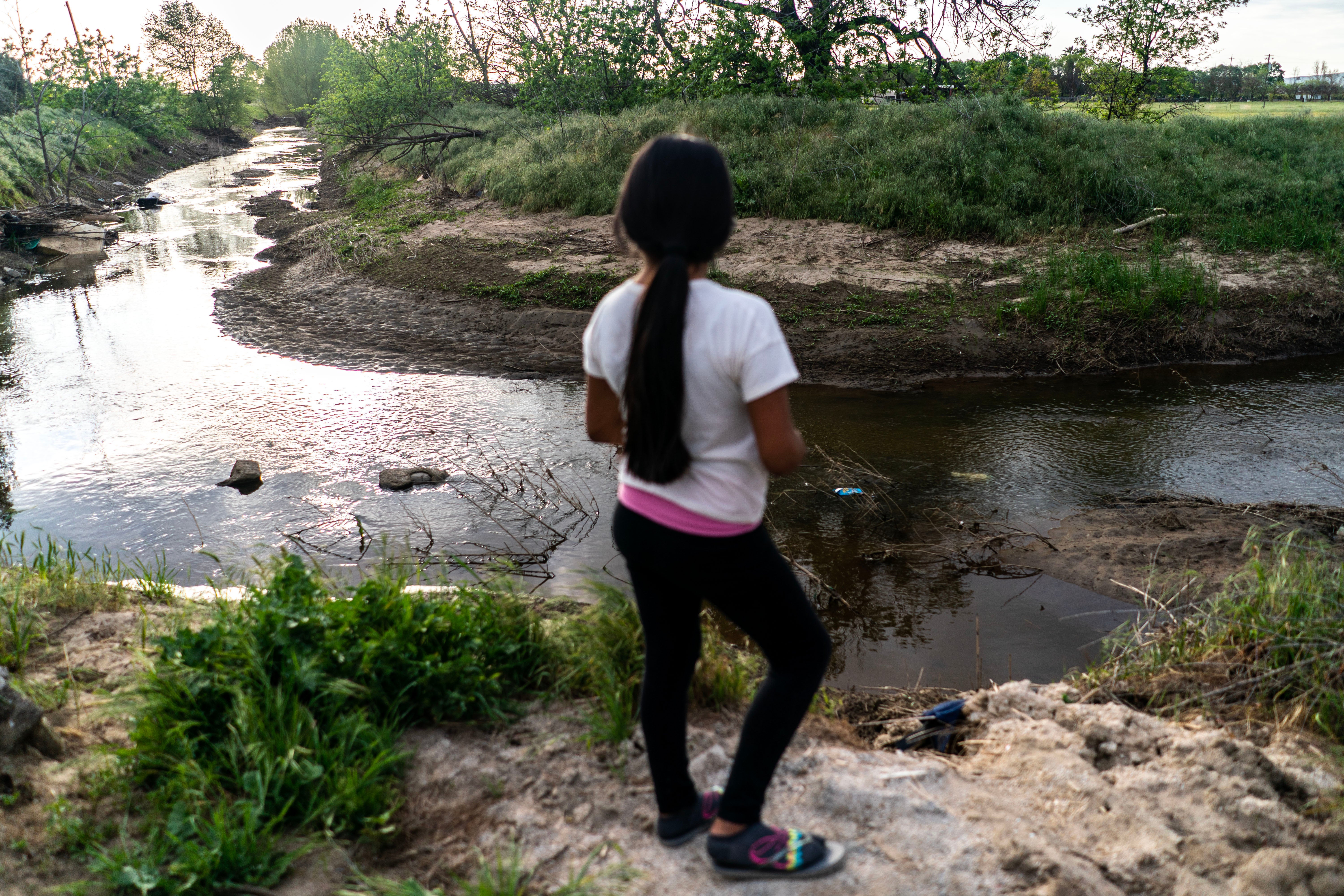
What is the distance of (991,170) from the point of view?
40.0 ft

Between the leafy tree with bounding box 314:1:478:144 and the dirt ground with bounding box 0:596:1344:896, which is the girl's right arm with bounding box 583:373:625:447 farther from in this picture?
the leafy tree with bounding box 314:1:478:144

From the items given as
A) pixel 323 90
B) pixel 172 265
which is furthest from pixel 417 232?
pixel 323 90

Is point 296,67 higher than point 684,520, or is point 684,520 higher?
point 296,67

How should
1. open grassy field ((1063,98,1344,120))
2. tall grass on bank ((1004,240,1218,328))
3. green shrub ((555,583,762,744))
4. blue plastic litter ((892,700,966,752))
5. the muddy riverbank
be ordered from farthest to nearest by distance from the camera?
1. open grassy field ((1063,98,1344,120))
2. the muddy riverbank
3. tall grass on bank ((1004,240,1218,328))
4. blue plastic litter ((892,700,966,752))
5. green shrub ((555,583,762,744))

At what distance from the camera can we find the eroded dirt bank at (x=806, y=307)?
9.20 meters

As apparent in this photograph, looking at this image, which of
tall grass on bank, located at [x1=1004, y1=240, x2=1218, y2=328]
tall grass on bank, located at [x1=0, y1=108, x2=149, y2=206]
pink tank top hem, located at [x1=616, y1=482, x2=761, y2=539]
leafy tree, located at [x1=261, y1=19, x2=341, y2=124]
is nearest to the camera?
pink tank top hem, located at [x1=616, y1=482, x2=761, y2=539]

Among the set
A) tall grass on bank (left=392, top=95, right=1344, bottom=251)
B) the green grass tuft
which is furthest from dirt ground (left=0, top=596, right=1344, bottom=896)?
tall grass on bank (left=392, top=95, right=1344, bottom=251)

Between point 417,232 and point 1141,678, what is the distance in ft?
43.0

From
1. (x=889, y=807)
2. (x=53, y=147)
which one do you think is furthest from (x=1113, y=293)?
(x=53, y=147)

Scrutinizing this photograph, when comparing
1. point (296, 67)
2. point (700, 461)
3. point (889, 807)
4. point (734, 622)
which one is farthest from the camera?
point (296, 67)

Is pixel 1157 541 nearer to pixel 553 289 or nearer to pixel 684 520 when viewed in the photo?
pixel 684 520

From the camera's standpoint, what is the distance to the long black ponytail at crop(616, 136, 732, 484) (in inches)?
70.9

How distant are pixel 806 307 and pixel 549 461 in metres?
4.48

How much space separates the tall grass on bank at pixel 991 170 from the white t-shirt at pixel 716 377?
35.4 ft
